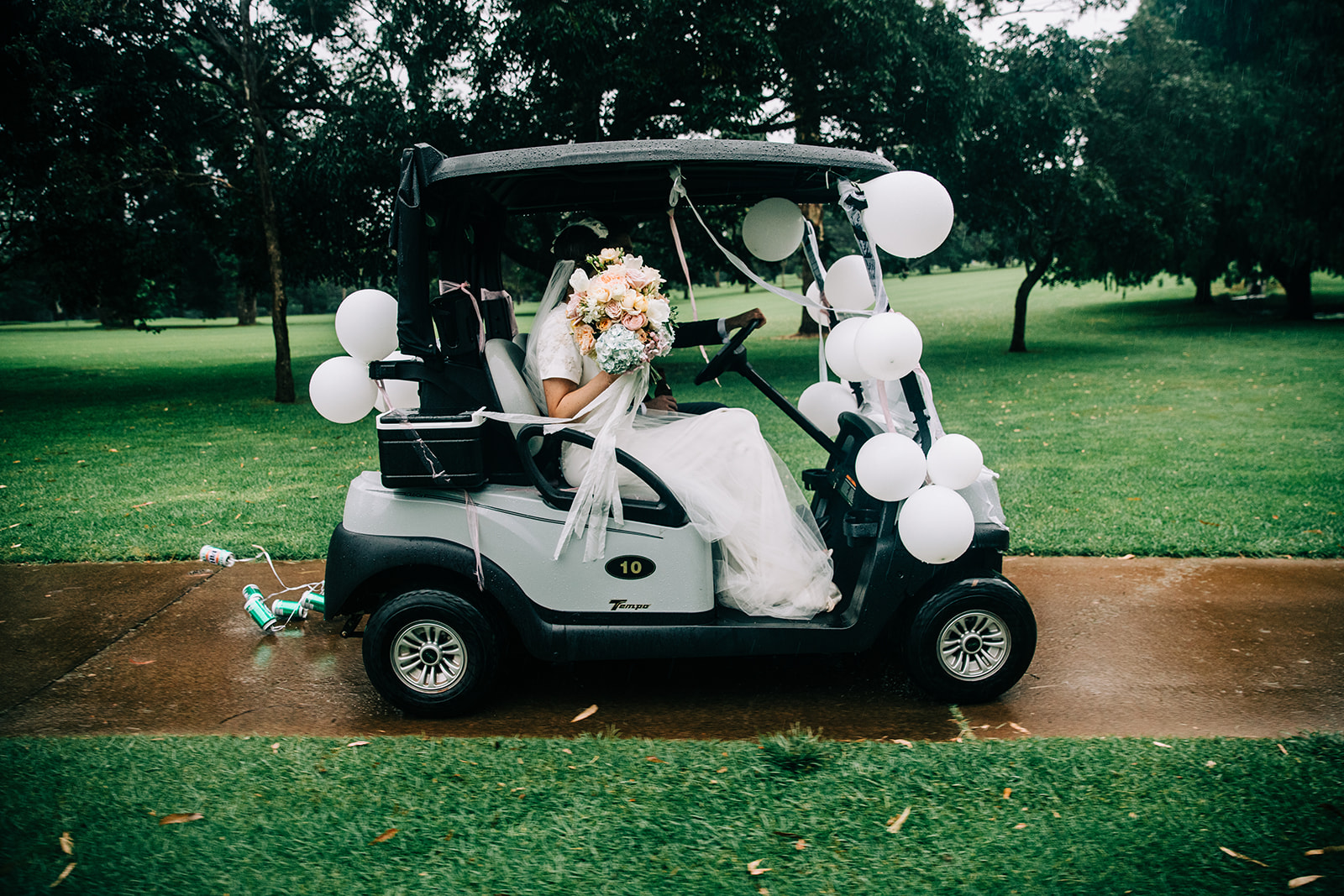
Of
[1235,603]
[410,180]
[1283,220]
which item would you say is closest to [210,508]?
[410,180]

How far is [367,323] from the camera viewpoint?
358cm

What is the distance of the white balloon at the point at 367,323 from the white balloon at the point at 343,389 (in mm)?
68

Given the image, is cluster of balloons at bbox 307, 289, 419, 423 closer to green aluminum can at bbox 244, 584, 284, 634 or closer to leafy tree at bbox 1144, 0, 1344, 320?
green aluminum can at bbox 244, 584, 284, 634

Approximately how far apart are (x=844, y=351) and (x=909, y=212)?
66 cm

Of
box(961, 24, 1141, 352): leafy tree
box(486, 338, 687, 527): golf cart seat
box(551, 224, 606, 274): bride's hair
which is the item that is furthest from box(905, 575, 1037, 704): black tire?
box(961, 24, 1141, 352): leafy tree

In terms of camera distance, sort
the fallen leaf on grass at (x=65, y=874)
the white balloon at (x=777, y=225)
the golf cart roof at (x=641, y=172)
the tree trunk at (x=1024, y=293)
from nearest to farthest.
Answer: the fallen leaf on grass at (x=65, y=874)
the golf cart roof at (x=641, y=172)
the white balloon at (x=777, y=225)
the tree trunk at (x=1024, y=293)

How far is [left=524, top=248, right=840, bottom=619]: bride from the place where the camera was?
3.38 m

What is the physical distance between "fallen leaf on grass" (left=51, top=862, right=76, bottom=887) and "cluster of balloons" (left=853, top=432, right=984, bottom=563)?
2755 millimetres

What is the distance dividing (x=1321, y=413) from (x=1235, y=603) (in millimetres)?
7241

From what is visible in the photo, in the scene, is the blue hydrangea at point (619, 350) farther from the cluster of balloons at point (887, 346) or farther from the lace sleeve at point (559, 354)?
the cluster of balloons at point (887, 346)

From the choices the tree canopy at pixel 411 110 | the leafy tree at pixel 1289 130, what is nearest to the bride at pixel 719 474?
the tree canopy at pixel 411 110

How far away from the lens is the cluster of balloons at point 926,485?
316 centimetres

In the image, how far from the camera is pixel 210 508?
6574 millimetres

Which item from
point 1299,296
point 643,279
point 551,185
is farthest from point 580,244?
point 1299,296
